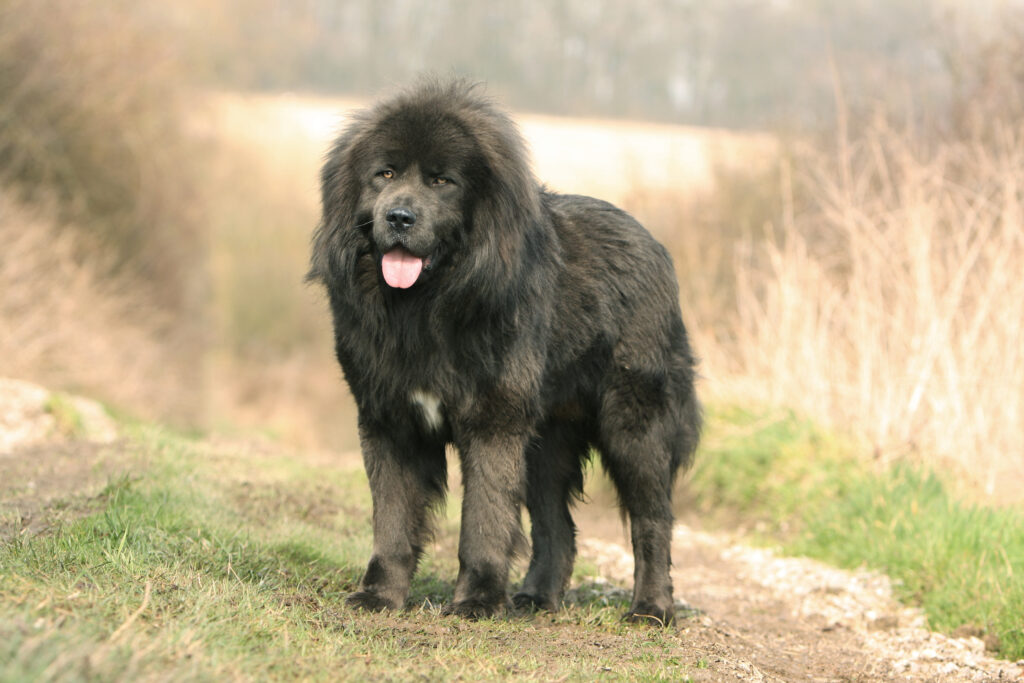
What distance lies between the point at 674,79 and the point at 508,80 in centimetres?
465

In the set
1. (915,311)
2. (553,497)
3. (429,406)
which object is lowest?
(553,497)

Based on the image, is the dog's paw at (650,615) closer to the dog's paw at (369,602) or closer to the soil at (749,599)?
the soil at (749,599)

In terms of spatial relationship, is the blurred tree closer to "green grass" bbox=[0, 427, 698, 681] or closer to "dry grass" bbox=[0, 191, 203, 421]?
"dry grass" bbox=[0, 191, 203, 421]

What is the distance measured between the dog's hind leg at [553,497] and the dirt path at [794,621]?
77cm

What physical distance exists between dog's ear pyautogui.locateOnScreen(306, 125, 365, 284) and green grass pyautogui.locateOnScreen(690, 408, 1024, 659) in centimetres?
393

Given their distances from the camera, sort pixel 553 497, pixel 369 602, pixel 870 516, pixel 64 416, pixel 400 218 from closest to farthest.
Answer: pixel 400 218, pixel 369 602, pixel 553 497, pixel 870 516, pixel 64 416

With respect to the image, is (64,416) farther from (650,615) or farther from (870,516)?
(870,516)

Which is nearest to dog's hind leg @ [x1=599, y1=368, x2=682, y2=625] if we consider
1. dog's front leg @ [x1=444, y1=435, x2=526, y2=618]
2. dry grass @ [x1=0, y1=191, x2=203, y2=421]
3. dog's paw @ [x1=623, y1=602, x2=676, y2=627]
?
dog's paw @ [x1=623, y1=602, x2=676, y2=627]

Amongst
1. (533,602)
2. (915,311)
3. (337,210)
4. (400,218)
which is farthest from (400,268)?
(915,311)

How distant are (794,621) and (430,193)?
3.64m

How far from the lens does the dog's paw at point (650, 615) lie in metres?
5.04

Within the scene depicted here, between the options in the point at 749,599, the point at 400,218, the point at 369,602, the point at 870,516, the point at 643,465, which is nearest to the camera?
the point at 400,218

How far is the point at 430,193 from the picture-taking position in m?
4.46

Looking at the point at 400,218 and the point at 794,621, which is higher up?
the point at 400,218
